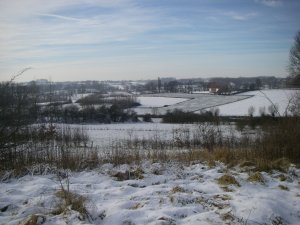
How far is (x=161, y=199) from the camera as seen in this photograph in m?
4.57

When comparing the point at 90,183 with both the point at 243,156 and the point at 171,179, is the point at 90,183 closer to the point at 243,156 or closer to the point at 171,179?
the point at 171,179

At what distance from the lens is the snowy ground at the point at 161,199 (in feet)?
12.9

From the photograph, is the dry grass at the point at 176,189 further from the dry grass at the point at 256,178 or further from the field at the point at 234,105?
the field at the point at 234,105

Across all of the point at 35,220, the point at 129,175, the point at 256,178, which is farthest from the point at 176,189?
the point at 35,220

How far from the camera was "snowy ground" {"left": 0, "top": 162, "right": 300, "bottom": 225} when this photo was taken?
394 centimetres

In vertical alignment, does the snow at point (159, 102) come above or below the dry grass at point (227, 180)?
below

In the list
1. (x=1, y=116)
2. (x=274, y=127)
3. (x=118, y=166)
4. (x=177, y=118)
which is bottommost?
(x=177, y=118)

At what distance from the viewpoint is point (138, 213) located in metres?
4.06

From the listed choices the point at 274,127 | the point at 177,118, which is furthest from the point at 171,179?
the point at 177,118

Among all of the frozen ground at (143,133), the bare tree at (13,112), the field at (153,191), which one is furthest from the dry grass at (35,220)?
the frozen ground at (143,133)

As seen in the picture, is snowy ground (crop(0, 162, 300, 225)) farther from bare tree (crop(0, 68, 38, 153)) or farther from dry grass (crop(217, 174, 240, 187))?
bare tree (crop(0, 68, 38, 153))

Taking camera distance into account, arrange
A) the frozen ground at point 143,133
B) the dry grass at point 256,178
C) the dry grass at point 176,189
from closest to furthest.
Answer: the dry grass at point 176,189
the dry grass at point 256,178
the frozen ground at point 143,133

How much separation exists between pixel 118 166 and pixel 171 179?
5.31 feet

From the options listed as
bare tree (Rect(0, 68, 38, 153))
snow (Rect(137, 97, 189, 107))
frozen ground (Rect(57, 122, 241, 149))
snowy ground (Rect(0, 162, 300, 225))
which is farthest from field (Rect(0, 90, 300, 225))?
Answer: snow (Rect(137, 97, 189, 107))
